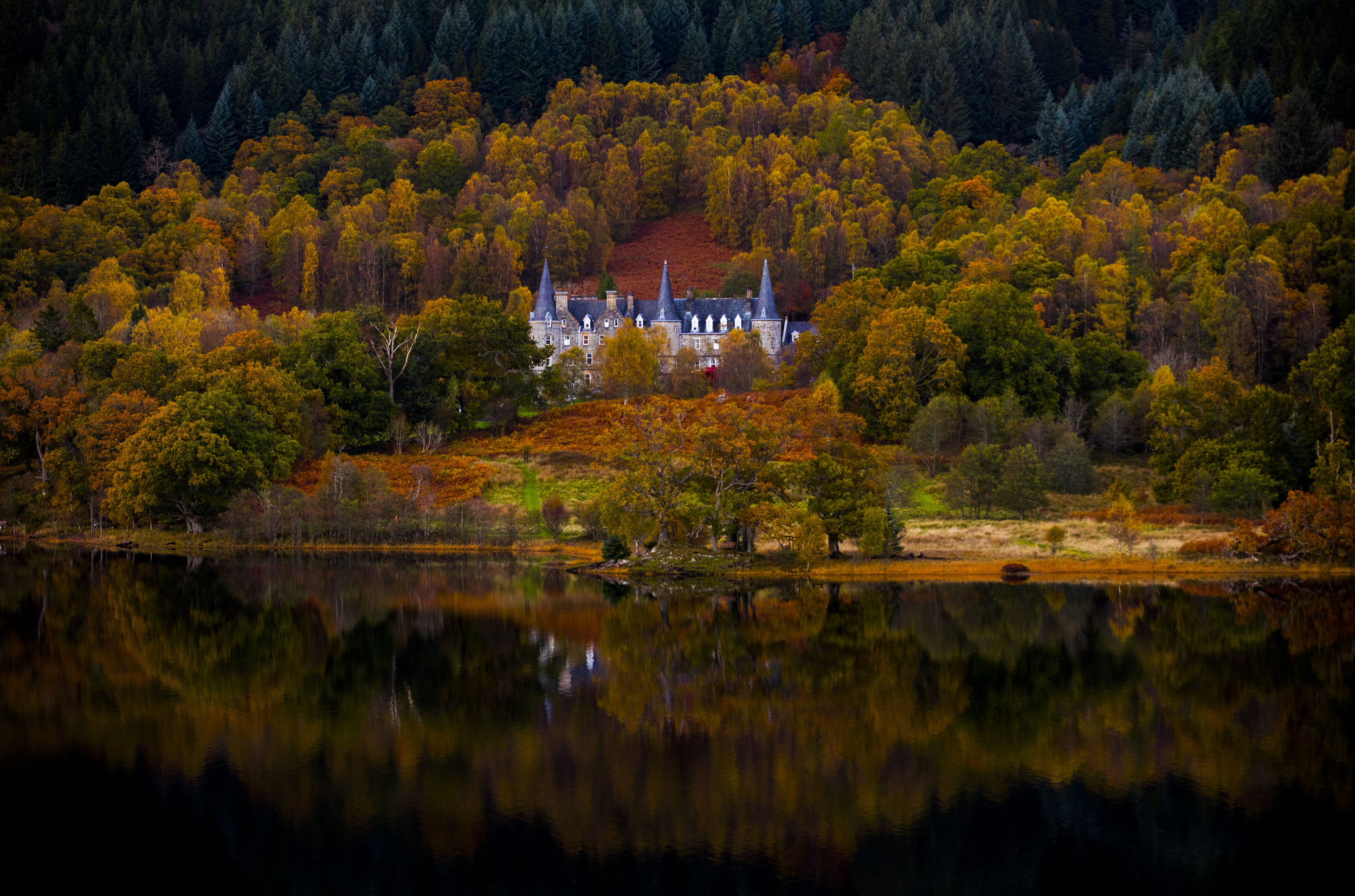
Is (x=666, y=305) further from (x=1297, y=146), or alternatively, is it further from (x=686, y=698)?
(x=686, y=698)

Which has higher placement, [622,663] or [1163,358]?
[1163,358]

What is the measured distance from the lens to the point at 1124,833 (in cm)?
2239

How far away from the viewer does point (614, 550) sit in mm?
52156

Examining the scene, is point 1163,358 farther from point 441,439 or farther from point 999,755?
point 999,755

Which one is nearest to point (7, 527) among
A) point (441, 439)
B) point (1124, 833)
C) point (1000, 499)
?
point (441, 439)

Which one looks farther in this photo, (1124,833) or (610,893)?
(1124,833)

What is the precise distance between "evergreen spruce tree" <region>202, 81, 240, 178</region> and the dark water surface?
129 metres

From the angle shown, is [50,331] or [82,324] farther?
[82,324]

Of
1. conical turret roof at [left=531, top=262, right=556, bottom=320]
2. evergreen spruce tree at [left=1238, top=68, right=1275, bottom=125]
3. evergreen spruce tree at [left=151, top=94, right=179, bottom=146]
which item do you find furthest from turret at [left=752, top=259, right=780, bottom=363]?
evergreen spruce tree at [left=151, top=94, right=179, bottom=146]

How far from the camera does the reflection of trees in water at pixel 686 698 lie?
24.1 metres

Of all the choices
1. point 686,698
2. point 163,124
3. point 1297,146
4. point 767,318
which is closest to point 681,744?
point 686,698

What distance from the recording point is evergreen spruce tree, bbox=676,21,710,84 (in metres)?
173

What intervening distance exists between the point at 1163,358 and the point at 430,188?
87925mm

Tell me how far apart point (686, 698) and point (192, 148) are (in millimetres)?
150563
